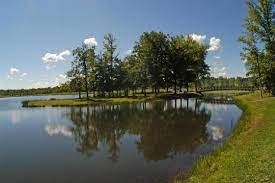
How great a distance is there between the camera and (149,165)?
56.6ft

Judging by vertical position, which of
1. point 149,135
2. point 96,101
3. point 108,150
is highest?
point 96,101

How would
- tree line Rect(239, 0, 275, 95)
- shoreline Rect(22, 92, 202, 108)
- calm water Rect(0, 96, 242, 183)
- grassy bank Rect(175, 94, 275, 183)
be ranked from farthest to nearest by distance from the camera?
shoreline Rect(22, 92, 202, 108), tree line Rect(239, 0, 275, 95), calm water Rect(0, 96, 242, 183), grassy bank Rect(175, 94, 275, 183)

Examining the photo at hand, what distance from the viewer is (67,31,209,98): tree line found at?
86375 millimetres

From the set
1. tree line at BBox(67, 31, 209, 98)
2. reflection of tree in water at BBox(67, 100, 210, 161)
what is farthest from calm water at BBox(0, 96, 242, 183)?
tree line at BBox(67, 31, 209, 98)

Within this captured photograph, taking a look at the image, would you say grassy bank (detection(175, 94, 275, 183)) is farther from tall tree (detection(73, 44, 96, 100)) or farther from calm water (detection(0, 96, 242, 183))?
tall tree (detection(73, 44, 96, 100))

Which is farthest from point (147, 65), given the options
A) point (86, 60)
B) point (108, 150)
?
point (108, 150)

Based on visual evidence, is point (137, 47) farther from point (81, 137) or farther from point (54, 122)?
point (81, 137)

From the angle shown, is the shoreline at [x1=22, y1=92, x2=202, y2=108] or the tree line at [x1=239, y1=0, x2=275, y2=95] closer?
the tree line at [x1=239, y1=0, x2=275, y2=95]

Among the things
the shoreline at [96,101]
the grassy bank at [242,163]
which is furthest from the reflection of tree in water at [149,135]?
the shoreline at [96,101]

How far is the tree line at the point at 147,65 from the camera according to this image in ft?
283

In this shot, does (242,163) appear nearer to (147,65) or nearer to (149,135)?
(149,135)

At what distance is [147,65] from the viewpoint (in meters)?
85.2

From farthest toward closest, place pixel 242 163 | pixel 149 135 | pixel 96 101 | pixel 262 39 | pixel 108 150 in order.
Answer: pixel 96 101, pixel 262 39, pixel 149 135, pixel 108 150, pixel 242 163

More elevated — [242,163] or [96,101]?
[96,101]
